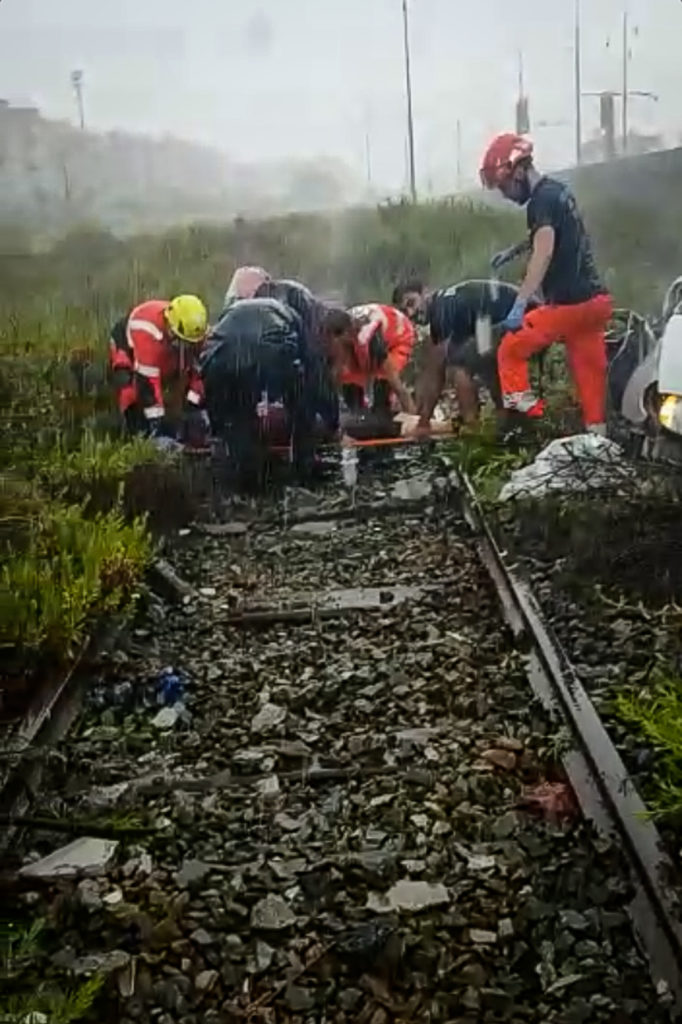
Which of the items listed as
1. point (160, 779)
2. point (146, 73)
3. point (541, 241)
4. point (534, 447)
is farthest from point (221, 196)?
point (160, 779)

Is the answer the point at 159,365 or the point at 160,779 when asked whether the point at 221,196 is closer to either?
the point at 159,365

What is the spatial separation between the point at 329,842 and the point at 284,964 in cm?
22

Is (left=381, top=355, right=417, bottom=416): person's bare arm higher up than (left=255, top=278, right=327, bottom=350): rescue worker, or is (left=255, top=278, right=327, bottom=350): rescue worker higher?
(left=255, top=278, right=327, bottom=350): rescue worker

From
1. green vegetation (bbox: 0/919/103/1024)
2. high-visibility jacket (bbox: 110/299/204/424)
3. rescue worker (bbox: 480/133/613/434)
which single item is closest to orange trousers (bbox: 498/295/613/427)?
rescue worker (bbox: 480/133/613/434)

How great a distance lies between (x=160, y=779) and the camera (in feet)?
5.84

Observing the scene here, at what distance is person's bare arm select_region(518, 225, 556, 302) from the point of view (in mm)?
2045

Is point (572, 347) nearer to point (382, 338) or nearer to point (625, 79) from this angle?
point (382, 338)

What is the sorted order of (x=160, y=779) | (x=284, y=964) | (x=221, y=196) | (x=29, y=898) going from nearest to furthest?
(x=284, y=964) → (x=29, y=898) → (x=160, y=779) → (x=221, y=196)

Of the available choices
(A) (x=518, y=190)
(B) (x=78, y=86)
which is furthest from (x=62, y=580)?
(A) (x=518, y=190)

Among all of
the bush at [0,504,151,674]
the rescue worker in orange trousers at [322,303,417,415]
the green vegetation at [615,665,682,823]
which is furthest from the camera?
the rescue worker in orange trousers at [322,303,417,415]

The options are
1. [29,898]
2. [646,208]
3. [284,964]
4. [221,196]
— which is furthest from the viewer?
[646,208]

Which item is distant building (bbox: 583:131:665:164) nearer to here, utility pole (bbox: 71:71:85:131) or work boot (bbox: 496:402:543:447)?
work boot (bbox: 496:402:543:447)

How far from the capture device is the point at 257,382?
6.79ft

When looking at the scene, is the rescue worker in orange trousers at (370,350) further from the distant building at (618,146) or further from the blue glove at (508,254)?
the distant building at (618,146)
